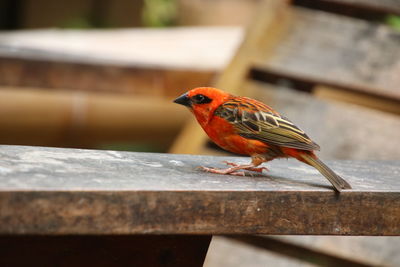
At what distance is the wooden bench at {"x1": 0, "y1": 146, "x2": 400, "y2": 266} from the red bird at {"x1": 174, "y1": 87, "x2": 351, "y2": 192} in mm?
238

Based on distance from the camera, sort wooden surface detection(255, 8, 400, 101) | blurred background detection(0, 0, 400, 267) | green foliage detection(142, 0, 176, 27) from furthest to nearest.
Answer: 1. green foliage detection(142, 0, 176, 27)
2. wooden surface detection(255, 8, 400, 101)
3. blurred background detection(0, 0, 400, 267)

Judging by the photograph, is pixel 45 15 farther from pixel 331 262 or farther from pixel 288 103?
pixel 331 262

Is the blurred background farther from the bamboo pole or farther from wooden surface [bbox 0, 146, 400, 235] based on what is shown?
wooden surface [bbox 0, 146, 400, 235]

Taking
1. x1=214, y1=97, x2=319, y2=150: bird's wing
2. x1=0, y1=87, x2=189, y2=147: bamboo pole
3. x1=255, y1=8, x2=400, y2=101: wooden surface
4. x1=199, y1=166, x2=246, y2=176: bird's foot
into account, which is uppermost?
x1=214, y1=97, x2=319, y2=150: bird's wing

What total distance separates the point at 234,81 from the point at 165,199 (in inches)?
117

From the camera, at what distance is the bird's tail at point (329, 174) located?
7.31 ft

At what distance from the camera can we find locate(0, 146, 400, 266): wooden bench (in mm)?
Answer: 1742

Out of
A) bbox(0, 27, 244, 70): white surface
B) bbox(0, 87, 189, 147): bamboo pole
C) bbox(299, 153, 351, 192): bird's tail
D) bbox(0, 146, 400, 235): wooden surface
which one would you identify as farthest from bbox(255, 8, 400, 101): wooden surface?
bbox(0, 146, 400, 235): wooden surface

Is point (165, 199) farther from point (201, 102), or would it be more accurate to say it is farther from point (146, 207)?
point (201, 102)

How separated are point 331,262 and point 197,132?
1238mm

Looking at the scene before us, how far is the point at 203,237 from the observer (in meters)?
2.19

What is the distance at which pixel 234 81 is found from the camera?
15.7ft

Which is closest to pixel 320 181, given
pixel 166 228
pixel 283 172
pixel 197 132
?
pixel 283 172

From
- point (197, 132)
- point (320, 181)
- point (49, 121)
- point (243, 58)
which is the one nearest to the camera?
point (320, 181)
